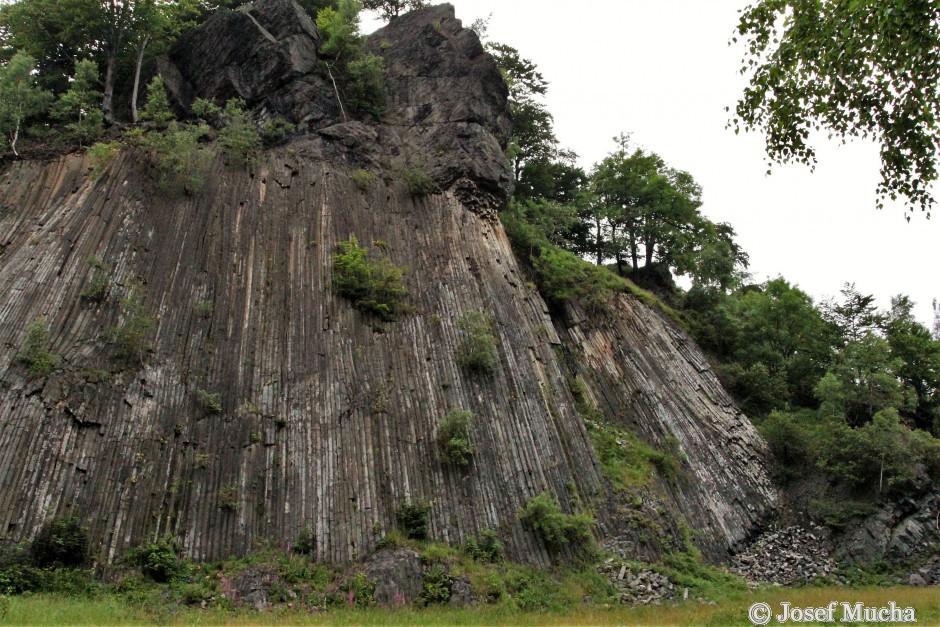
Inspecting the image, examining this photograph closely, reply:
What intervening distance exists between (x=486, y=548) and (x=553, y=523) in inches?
66.6

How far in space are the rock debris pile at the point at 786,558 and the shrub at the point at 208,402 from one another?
13.8 metres

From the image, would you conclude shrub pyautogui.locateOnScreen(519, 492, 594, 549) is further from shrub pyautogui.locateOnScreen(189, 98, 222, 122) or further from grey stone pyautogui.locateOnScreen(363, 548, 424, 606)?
shrub pyautogui.locateOnScreen(189, 98, 222, 122)

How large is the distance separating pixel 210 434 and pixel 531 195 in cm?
2273

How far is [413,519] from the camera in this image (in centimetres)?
1434

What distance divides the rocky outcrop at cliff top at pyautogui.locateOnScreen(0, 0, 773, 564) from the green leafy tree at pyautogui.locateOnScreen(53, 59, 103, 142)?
4.73 ft

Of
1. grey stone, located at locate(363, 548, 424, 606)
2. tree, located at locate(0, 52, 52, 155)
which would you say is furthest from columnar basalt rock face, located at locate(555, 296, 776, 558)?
tree, located at locate(0, 52, 52, 155)

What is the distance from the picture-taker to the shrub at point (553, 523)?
14961 millimetres

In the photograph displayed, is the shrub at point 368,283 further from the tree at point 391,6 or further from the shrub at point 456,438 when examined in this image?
the tree at point 391,6

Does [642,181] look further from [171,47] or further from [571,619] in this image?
[571,619]

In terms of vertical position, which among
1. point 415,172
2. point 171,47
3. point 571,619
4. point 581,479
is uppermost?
point 171,47

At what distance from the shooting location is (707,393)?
2289 centimetres

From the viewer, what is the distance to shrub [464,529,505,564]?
14203mm

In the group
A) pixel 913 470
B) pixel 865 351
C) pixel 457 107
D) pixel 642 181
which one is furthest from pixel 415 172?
pixel 913 470

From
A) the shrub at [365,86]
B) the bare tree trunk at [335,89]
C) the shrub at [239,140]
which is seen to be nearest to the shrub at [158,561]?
the shrub at [239,140]
